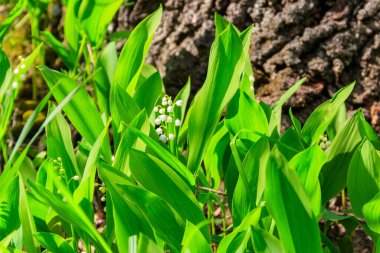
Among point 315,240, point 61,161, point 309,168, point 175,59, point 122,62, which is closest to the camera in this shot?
point 315,240

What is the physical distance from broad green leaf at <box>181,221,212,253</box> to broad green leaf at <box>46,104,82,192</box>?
1.66 feet

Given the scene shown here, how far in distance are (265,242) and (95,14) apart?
1289mm

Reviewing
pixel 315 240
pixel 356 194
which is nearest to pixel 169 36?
pixel 356 194

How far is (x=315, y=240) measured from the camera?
1251 millimetres

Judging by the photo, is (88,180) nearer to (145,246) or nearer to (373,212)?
(145,246)

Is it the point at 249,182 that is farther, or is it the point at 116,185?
the point at 249,182

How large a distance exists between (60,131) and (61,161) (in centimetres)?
8

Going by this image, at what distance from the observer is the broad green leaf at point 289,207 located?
118 centimetres

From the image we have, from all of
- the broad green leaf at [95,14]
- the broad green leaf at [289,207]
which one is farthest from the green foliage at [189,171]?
the broad green leaf at [95,14]

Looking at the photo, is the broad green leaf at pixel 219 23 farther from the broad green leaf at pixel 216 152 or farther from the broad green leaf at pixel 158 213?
the broad green leaf at pixel 158 213

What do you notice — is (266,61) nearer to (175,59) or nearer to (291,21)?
(291,21)

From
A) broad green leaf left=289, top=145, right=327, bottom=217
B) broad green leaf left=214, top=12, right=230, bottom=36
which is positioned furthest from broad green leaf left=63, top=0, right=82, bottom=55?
broad green leaf left=289, top=145, right=327, bottom=217

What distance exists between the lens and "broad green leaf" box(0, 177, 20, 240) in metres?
1.53

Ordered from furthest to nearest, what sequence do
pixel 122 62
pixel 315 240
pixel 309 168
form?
pixel 122 62 < pixel 309 168 < pixel 315 240
